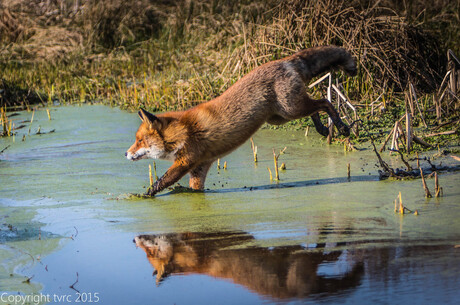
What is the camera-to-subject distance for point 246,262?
14.6 ft

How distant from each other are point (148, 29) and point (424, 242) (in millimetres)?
14214

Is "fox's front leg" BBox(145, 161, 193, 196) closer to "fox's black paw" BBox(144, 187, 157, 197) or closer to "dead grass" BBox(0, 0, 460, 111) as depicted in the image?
"fox's black paw" BBox(144, 187, 157, 197)

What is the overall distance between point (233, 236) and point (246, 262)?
Result: 67 centimetres

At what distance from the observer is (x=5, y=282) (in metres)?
4.43

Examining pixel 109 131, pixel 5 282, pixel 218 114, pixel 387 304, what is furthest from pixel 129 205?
pixel 109 131

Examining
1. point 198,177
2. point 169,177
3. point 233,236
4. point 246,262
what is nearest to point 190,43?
point 198,177

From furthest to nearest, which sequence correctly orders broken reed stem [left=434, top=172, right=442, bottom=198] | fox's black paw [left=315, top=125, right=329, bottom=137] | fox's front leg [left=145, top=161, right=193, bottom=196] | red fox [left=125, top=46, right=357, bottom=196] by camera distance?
1. fox's black paw [left=315, top=125, right=329, bottom=137]
2. red fox [left=125, top=46, right=357, bottom=196]
3. fox's front leg [left=145, top=161, right=193, bottom=196]
4. broken reed stem [left=434, top=172, right=442, bottom=198]

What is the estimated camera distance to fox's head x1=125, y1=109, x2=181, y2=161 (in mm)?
7000

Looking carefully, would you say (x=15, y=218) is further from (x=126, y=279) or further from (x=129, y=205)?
(x=126, y=279)

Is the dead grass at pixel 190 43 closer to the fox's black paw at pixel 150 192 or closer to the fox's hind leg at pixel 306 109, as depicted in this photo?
the fox's hind leg at pixel 306 109

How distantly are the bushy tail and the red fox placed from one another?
214 mm

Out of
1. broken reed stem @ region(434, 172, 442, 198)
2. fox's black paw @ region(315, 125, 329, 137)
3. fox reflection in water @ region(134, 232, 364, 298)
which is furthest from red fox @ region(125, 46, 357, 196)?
broken reed stem @ region(434, 172, 442, 198)

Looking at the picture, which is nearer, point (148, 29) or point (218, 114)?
point (218, 114)

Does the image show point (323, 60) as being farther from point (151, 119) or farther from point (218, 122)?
point (151, 119)
